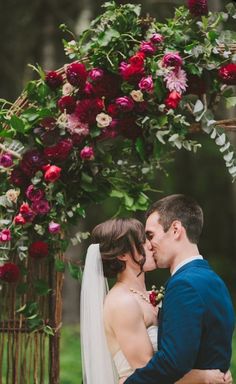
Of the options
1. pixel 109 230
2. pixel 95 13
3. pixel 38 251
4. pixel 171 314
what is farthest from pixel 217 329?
pixel 95 13

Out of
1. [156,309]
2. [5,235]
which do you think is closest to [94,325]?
[156,309]

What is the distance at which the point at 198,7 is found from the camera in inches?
194

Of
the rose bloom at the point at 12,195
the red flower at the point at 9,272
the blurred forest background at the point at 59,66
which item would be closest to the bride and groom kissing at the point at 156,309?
the red flower at the point at 9,272

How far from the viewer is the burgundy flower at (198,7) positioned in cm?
491

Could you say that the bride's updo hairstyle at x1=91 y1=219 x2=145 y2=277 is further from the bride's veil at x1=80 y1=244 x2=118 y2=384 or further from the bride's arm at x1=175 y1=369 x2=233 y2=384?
the bride's arm at x1=175 y1=369 x2=233 y2=384

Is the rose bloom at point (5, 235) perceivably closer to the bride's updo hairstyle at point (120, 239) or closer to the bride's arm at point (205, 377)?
the bride's updo hairstyle at point (120, 239)

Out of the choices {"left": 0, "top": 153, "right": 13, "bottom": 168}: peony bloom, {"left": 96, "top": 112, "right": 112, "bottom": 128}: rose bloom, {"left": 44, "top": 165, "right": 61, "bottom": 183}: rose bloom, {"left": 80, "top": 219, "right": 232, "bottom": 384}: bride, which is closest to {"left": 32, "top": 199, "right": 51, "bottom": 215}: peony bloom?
{"left": 44, "top": 165, "right": 61, "bottom": 183}: rose bloom

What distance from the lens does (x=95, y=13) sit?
517 inches

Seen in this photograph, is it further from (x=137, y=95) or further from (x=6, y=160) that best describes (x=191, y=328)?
(x=6, y=160)

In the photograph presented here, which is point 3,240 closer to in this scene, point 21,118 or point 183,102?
point 21,118

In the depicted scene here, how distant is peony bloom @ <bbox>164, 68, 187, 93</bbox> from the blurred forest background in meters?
3.38

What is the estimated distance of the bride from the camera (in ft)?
14.4

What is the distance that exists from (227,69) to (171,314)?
5.09ft

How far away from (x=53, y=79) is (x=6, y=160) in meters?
0.55
